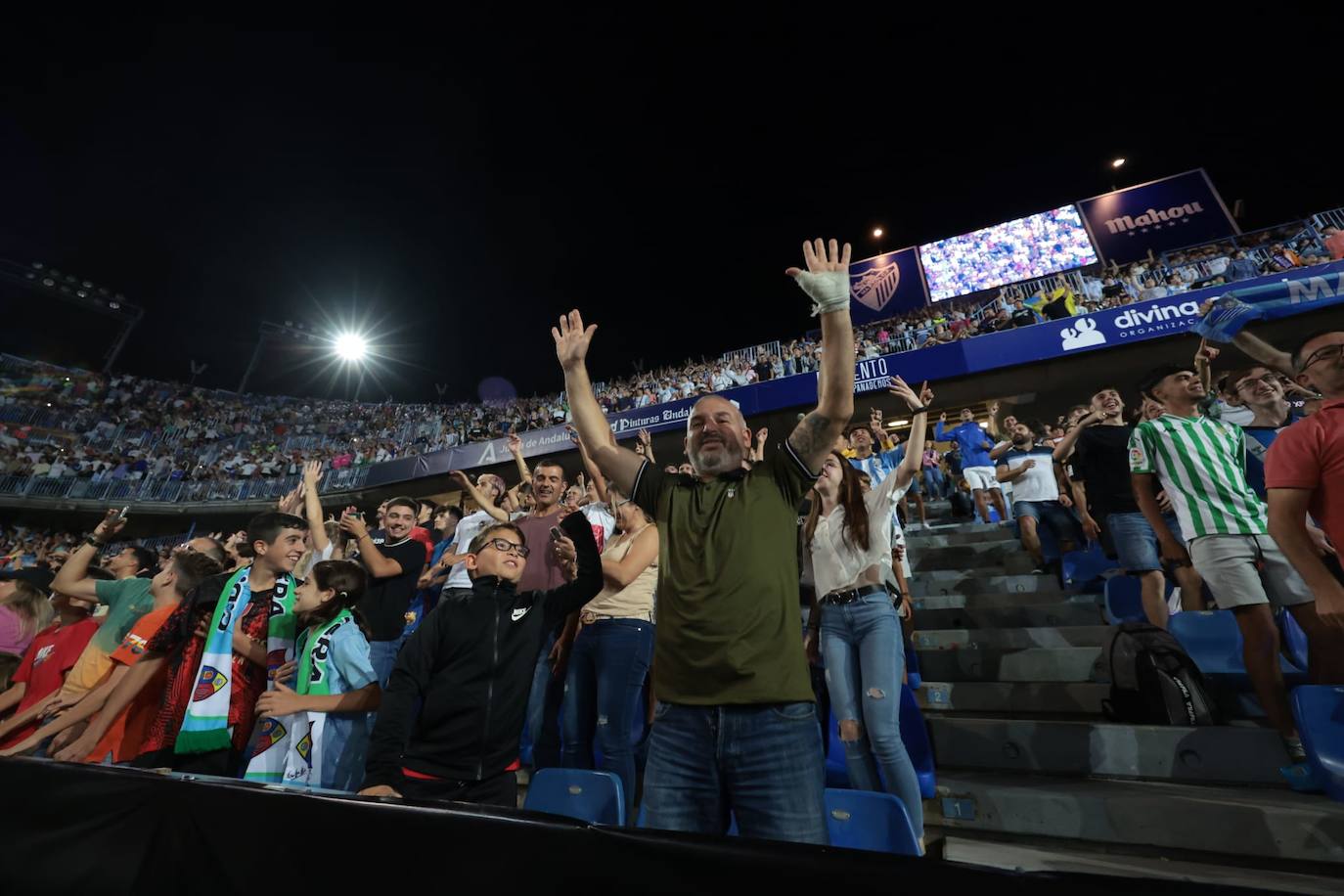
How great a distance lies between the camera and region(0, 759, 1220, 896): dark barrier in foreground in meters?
0.77

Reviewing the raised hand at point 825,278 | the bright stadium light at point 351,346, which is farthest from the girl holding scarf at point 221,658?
the bright stadium light at point 351,346

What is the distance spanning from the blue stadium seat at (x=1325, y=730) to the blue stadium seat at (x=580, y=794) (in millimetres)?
2750

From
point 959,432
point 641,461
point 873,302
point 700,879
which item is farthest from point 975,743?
point 873,302

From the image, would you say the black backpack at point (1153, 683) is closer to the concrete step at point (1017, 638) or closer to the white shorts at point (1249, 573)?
the white shorts at point (1249, 573)

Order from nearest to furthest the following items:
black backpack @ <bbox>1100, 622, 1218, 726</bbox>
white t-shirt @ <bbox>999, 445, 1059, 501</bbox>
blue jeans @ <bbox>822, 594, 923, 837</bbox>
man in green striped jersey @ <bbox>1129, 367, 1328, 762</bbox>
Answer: blue jeans @ <bbox>822, 594, 923, 837</bbox>
man in green striped jersey @ <bbox>1129, 367, 1328, 762</bbox>
black backpack @ <bbox>1100, 622, 1218, 726</bbox>
white t-shirt @ <bbox>999, 445, 1059, 501</bbox>

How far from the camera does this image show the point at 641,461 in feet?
6.58

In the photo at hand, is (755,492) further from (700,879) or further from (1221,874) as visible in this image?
(1221,874)

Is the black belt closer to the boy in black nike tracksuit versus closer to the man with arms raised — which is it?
the man with arms raised

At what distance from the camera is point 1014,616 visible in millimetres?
4434

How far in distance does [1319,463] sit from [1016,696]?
207 cm

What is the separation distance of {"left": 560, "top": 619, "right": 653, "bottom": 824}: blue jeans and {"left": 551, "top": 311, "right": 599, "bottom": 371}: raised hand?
1468 mm

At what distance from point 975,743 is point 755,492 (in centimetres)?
242

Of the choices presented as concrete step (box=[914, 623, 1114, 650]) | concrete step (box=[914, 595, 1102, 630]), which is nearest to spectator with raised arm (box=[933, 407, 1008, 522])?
concrete step (box=[914, 595, 1102, 630])

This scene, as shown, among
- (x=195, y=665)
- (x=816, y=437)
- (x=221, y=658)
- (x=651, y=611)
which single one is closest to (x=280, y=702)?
(x=221, y=658)
